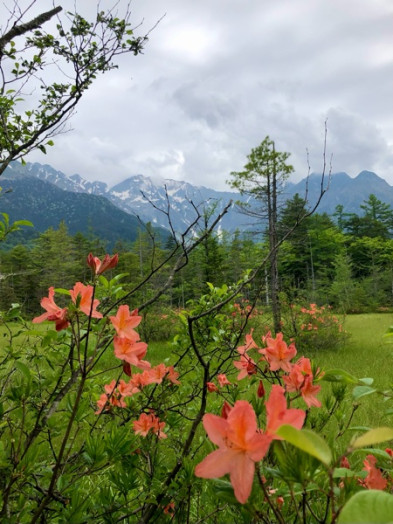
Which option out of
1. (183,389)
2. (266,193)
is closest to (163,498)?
(183,389)

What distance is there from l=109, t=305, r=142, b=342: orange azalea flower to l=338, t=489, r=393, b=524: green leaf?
57cm

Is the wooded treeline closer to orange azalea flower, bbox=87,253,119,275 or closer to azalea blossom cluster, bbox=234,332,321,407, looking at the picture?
azalea blossom cluster, bbox=234,332,321,407

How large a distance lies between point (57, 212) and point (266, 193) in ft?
579

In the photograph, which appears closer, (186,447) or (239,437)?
(239,437)

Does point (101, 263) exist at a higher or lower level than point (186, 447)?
higher

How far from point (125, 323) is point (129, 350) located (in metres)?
0.06

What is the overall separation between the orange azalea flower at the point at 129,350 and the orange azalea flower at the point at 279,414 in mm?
404

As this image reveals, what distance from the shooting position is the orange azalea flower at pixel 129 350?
78cm

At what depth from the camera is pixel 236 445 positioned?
43 cm

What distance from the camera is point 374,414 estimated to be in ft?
12.9

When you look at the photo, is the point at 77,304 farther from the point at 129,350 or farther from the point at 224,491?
the point at 224,491

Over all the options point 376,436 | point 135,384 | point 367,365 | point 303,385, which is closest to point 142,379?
point 135,384

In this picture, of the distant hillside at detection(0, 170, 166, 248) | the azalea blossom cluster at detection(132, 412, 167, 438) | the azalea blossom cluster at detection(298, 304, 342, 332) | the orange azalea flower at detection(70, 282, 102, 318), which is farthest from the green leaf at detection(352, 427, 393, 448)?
the distant hillside at detection(0, 170, 166, 248)

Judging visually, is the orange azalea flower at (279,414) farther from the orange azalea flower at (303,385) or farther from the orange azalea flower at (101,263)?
the orange azalea flower at (101,263)
